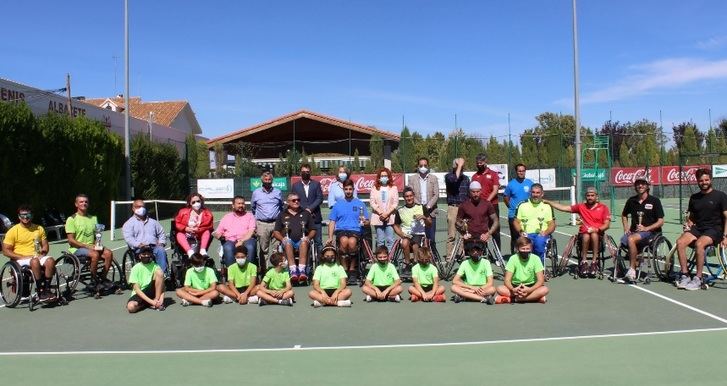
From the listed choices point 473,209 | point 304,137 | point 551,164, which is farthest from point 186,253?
point 304,137

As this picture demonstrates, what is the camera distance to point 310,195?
32.4 feet

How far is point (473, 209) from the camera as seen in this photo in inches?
352

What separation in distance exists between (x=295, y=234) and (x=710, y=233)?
5116mm

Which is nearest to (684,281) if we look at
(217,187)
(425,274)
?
(425,274)

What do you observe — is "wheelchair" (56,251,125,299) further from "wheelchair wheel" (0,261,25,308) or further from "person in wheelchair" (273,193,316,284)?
"person in wheelchair" (273,193,316,284)

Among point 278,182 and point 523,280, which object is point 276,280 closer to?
point 523,280

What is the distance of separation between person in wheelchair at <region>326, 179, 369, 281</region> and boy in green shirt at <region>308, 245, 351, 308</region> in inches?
42.7

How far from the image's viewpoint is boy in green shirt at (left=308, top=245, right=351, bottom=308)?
7.60m

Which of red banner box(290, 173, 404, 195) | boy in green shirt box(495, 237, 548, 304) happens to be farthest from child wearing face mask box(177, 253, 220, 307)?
red banner box(290, 173, 404, 195)

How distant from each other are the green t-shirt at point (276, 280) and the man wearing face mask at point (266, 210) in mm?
1479

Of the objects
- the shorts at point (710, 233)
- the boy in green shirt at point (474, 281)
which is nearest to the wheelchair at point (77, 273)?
the boy in green shirt at point (474, 281)

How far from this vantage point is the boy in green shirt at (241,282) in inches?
311

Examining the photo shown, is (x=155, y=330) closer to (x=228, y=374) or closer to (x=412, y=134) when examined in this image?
(x=228, y=374)

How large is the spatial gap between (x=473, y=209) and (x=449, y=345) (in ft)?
11.4
